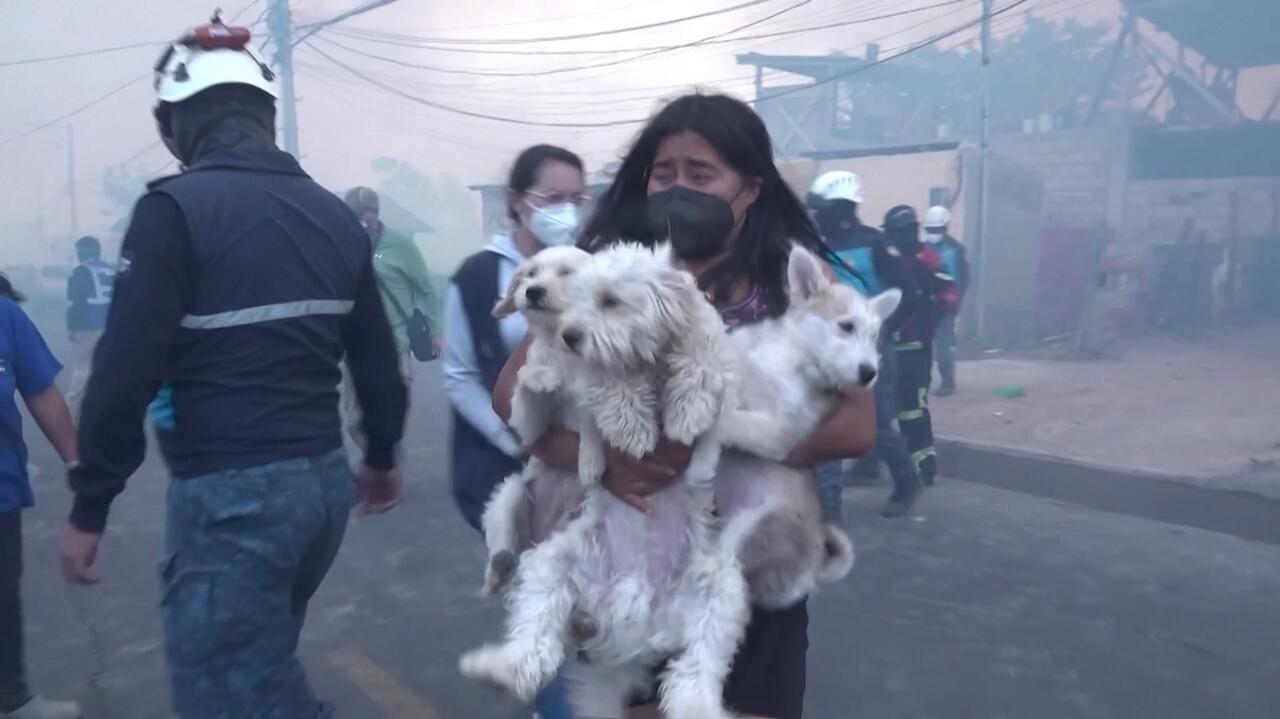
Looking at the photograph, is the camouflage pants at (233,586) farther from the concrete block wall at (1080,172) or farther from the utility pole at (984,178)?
the concrete block wall at (1080,172)

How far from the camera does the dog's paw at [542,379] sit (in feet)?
7.62

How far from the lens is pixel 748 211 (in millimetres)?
2646

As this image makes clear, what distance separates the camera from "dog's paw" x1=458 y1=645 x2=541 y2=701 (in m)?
2.20

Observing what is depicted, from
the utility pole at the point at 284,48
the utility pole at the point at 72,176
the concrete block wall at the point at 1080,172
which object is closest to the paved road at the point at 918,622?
the concrete block wall at the point at 1080,172

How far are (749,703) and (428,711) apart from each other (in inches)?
99.7

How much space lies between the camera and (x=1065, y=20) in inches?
1307

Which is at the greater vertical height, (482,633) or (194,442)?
(194,442)

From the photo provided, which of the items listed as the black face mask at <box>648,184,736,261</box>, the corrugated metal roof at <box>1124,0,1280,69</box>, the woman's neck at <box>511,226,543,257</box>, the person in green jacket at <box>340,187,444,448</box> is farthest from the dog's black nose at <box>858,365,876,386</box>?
the corrugated metal roof at <box>1124,0,1280,69</box>

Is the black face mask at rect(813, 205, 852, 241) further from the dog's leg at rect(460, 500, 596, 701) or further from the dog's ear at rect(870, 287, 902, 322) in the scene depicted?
the dog's leg at rect(460, 500, 596, 701)

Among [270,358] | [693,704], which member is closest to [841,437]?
[693,704]

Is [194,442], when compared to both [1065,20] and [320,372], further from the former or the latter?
[1065,20]

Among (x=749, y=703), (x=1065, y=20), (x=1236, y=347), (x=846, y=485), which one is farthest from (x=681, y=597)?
(x=1065, y=20)

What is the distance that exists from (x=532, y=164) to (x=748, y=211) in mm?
1468

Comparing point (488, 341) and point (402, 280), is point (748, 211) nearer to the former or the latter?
point (488, 341)
